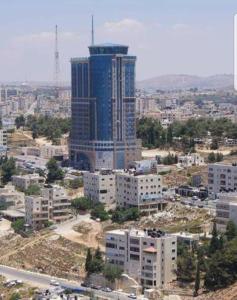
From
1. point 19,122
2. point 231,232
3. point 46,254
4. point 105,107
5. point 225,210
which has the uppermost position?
point 105,107

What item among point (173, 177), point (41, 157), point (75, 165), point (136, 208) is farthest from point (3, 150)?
point (136, 208)

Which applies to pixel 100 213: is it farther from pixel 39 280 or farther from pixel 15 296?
pixel 15 296

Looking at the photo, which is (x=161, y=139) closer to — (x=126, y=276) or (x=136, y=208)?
(x=136, y=208)

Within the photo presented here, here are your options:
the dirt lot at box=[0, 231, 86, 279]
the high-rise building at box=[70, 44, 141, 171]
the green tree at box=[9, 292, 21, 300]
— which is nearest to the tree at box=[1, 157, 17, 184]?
the high-rise building at box=[70, 44, 141, 171]

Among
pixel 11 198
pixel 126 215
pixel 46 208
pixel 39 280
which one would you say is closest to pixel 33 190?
pixel 11 198

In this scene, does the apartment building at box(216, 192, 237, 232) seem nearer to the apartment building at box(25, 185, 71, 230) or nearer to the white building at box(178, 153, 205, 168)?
the apartment building at box(25, 185, 71, 230)

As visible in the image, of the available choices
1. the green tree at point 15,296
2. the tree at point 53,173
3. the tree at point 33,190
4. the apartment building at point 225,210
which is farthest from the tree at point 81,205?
the green tree at point 15,296
